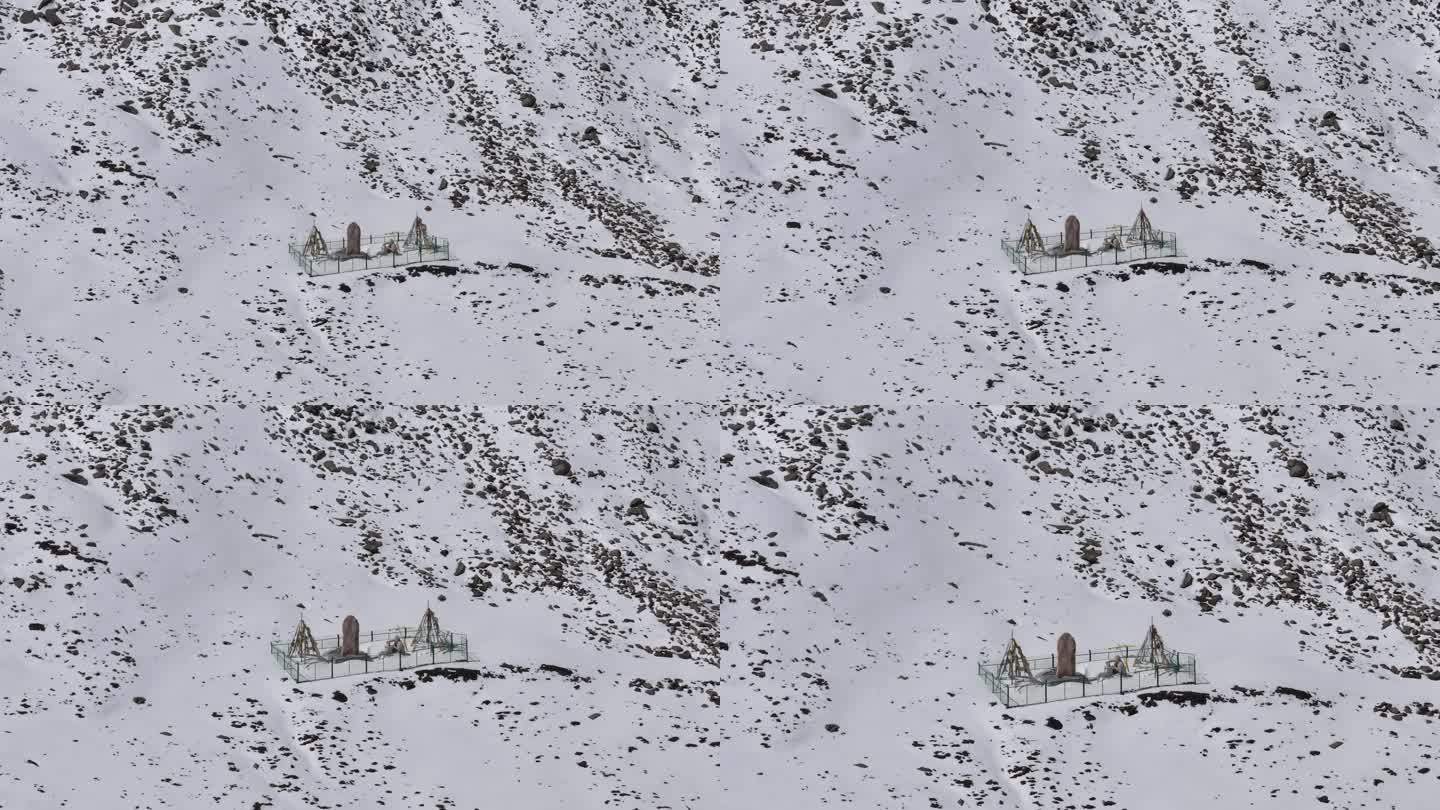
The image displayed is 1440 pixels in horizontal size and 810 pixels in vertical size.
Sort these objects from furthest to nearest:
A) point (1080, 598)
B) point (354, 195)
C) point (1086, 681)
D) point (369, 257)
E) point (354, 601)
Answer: point (354, 195), point (369, 257), point (1080, 598), point (354, 601), point (1086, 681)

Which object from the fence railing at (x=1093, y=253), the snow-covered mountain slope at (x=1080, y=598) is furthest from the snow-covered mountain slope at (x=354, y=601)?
the fence railing at (x=1093, y=253)

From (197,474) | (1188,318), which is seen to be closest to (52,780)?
(197,474)

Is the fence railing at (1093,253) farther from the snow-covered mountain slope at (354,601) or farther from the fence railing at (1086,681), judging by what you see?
the fence railing at (1086,681)

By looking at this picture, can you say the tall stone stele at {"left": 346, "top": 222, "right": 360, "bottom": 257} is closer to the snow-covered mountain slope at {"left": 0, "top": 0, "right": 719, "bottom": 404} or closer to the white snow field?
the snow-covered mountain slope at {"left": 0, "top": 0, "right": 719, "bottom": 404}

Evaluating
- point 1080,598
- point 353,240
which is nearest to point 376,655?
point 1080,598

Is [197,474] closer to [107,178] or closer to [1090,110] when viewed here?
[107,178]

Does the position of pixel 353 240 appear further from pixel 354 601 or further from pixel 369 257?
pixel 354 601
